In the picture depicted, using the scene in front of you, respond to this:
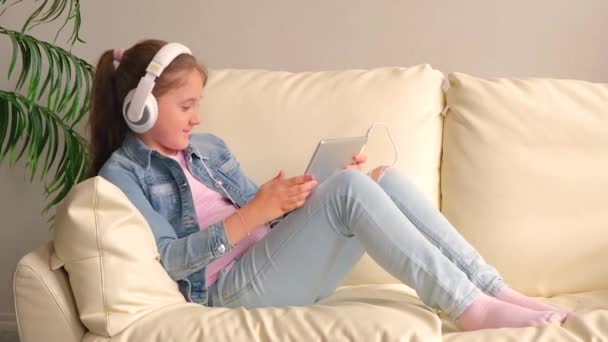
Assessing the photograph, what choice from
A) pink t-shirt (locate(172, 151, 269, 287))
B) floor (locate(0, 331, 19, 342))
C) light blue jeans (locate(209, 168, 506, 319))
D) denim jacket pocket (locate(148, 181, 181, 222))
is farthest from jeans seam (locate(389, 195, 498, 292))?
floor (locate(0, 331, 19, 342))

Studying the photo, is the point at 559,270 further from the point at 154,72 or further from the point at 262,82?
the point at 154,72

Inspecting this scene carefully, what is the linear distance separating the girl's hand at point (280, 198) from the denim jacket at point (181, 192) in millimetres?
82

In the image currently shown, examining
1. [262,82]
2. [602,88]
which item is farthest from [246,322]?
[602,88]

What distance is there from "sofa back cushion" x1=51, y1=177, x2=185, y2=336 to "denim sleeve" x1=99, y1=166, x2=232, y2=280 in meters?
0.08

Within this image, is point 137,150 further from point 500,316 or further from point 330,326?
point 500,316

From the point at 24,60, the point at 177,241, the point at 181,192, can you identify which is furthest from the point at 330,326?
the point at 24,60

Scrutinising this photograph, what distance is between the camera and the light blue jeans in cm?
139

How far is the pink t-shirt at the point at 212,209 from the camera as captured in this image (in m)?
1.67

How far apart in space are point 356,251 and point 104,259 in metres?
0.51

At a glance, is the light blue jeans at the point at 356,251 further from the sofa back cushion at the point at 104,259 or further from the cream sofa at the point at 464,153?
the sofa back cushion at the point at 104,259

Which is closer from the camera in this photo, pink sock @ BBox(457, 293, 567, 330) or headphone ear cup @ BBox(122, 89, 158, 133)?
pink sock @ BBox(457, 293, 567, 330)

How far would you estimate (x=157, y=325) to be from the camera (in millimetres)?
1355

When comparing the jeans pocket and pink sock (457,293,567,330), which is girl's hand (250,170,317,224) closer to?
the jeans pocket

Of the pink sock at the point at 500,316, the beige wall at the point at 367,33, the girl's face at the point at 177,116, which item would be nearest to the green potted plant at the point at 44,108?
the beige wall at the point at 367,33
